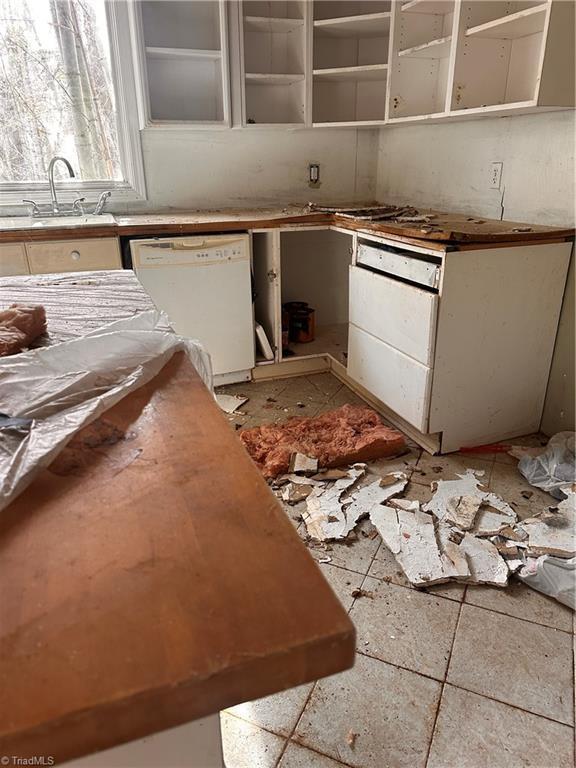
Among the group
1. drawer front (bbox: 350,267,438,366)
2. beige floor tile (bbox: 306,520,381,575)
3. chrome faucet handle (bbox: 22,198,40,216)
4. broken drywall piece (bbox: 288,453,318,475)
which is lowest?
beige floor tile (bbox: 306,520,381,575)

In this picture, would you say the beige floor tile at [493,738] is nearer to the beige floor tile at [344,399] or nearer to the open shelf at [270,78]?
the beige floor tile at [344,399]

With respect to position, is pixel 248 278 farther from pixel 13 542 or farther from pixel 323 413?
pixel 13 542

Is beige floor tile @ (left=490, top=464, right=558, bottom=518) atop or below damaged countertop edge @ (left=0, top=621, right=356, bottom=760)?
below

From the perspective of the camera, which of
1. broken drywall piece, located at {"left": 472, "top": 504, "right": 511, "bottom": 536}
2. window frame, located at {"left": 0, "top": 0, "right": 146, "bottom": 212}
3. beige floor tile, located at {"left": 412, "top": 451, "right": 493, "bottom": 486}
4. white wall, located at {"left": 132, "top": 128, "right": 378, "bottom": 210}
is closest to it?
broken drywall piece, located at {"left": 472, "top": 504, "right": 511, "bottom": 536}

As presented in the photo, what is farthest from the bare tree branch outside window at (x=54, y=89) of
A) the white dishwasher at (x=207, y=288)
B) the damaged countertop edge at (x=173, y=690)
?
the damaged countertop edge at (x=173, y=690)

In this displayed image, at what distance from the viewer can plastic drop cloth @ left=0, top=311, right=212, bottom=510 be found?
0.67 metres

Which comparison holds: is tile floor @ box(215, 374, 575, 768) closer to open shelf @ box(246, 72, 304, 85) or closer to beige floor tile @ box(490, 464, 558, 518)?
beige floor tile @ box(490, 464, 558, 518)

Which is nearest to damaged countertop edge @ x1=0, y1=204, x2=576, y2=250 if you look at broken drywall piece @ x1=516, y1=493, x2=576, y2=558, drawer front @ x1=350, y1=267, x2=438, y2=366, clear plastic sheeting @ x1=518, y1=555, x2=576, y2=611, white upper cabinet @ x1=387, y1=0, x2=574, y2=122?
drawer front @ x1=350, y1=267, x2=438, y2=366

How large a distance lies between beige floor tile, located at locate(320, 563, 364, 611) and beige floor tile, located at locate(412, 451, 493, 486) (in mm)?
610

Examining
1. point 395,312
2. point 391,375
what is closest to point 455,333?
point 395,312

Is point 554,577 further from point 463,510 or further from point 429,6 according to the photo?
point 429,6

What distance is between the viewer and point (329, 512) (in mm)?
1992

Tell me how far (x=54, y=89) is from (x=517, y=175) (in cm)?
255

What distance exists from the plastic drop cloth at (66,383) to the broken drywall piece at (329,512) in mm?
983
